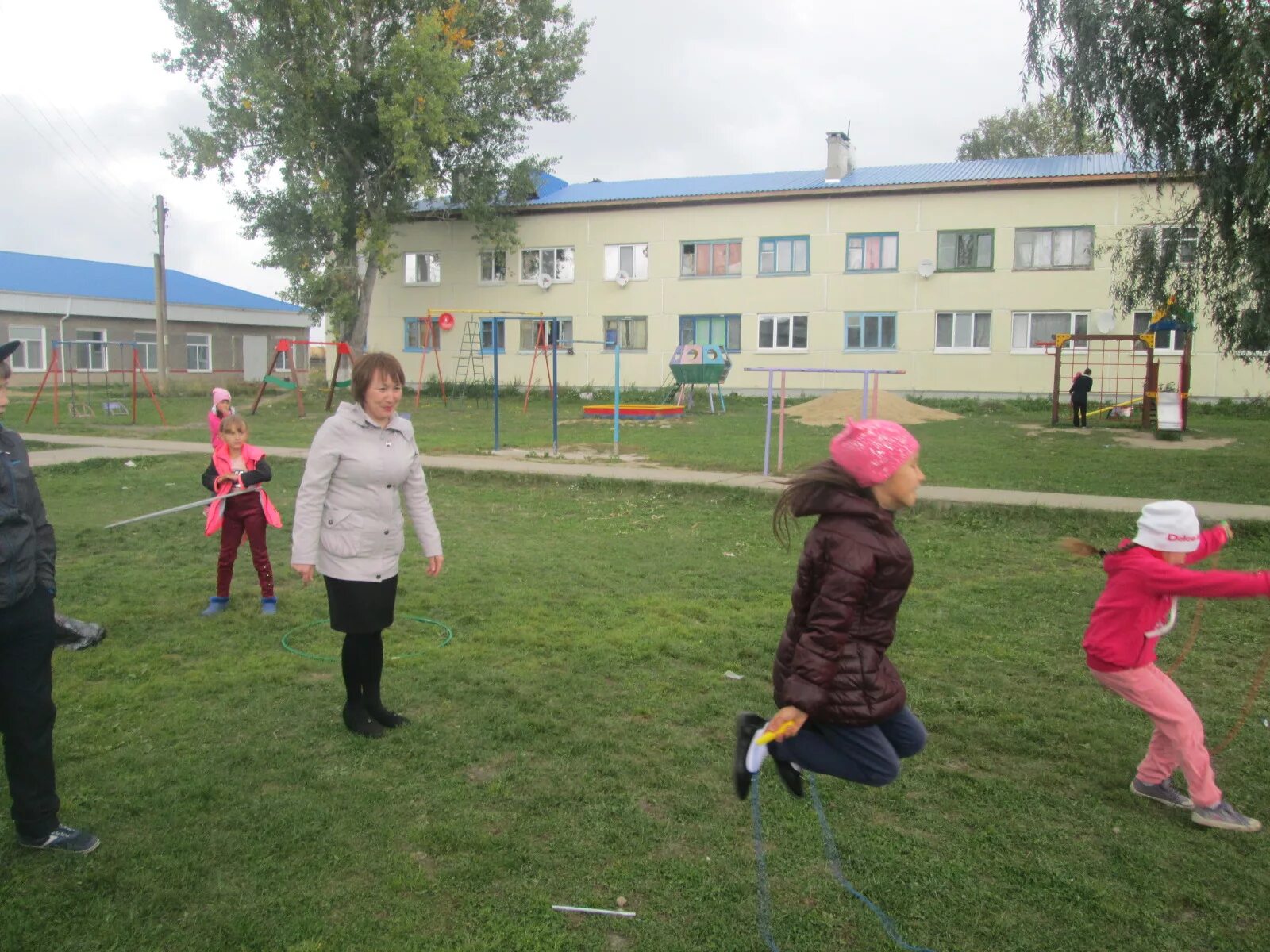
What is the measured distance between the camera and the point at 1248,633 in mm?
6816

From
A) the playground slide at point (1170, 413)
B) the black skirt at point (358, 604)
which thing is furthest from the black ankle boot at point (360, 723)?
the playground slide at point (1170, 413)

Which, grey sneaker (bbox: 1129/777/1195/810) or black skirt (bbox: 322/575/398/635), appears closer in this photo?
grey sneaker (bbox: 1129/777/1195/810)

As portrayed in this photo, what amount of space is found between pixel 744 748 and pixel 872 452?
42.2 inches

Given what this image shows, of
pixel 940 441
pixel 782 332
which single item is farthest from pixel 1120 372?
pixel 940 441

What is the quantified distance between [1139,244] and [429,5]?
27481 millimetres

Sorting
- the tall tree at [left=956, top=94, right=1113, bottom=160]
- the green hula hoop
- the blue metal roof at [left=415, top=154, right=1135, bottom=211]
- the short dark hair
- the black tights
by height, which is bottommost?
the green hula hoop

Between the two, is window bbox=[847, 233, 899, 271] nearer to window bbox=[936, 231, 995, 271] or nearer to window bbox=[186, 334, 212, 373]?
window bbox=[936, 231, 995, 271]

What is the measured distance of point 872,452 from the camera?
124 inches

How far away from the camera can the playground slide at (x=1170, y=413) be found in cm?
2111

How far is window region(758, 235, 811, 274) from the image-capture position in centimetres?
3450

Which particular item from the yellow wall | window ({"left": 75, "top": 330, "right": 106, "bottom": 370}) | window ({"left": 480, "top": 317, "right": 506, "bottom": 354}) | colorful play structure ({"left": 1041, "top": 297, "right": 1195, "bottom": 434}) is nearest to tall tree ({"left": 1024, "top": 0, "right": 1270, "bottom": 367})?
colorful play structure ({"left": 1041, "top": 297, "right": 1195, "bottom": 434})

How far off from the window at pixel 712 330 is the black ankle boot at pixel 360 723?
104ft

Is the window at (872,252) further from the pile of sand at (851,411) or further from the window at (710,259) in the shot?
the pile of sand at (851,411)

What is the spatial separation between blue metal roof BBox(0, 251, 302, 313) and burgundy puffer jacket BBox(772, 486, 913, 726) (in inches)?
1673
